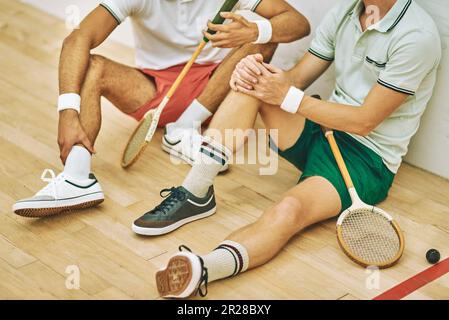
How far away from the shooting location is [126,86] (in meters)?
2.96

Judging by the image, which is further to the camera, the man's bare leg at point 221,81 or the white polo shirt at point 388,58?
the man's bare leg at point 221,81

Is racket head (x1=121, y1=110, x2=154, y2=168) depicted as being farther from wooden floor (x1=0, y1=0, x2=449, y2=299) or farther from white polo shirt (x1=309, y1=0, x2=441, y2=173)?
white polo shirt (x1=309, y1=0, x2=441, y2=173)

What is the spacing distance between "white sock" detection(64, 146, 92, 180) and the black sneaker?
273 millimetres

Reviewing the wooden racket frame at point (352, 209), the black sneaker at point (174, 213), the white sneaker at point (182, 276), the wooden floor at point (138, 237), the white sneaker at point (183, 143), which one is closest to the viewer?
the white sneaker at point (182, 276)

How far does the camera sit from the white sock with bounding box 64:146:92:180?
2.57 m

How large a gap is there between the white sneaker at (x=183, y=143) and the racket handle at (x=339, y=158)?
49cm

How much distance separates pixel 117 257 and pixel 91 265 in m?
0.09

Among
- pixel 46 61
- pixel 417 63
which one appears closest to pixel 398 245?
pixel 417 63

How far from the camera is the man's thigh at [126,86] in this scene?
2883 mm

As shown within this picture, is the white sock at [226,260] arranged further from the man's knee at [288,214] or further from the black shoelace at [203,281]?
the man's knee at [288,214]

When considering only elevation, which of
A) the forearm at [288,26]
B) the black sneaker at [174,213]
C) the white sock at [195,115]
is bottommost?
the black sneaker at [174,213]

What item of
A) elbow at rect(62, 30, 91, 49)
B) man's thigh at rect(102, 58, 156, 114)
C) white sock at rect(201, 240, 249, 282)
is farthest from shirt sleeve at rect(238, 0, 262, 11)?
white sock at rect(201, 240, 249, 282)

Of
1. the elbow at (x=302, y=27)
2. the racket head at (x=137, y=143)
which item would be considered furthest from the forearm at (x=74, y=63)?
the elbow at (x=302, y=27)

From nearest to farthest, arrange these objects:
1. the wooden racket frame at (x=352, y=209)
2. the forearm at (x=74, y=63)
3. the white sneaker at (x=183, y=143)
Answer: the wooden racket frame at (x=352, y=209) → the forearm at (x=74, y=63) → the white sneaker at (x=183, y=143)
